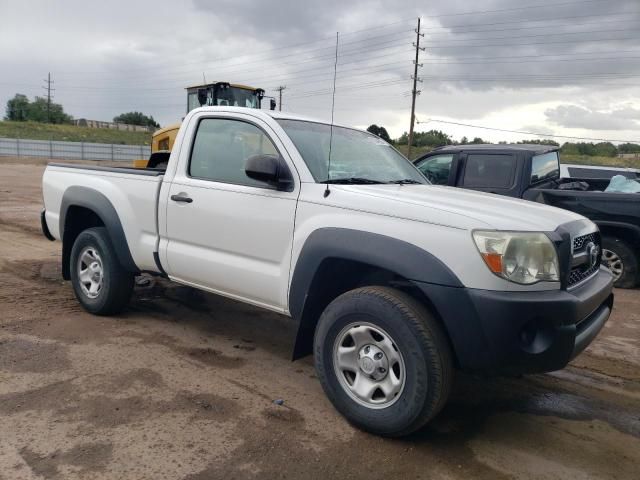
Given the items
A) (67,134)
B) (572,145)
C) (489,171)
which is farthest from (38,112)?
(489,171)

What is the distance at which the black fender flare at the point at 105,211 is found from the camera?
4.89 metres

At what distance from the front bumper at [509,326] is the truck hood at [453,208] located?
369mm

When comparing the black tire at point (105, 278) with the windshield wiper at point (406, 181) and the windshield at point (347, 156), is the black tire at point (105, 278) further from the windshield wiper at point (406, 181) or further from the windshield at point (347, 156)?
the windshield wiper at point (406, 181)

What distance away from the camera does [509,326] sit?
288cm

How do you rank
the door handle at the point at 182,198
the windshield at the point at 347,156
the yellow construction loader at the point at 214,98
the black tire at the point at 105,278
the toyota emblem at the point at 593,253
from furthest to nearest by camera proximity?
the yellow construction loader at the point at 214,98, the black tire at the point at 105,278, the door handle at the point at 182,198, the windshield at the point at 347,156, the toyota emblem at the point at 593,253

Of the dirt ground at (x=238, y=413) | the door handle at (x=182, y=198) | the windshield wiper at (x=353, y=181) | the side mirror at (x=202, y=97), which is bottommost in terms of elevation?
the dirt ground at (x=238, y=413)

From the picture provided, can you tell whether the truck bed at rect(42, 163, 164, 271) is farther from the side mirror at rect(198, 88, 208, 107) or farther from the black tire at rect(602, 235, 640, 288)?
the side mirror at rect(198, 88, 208, 107)

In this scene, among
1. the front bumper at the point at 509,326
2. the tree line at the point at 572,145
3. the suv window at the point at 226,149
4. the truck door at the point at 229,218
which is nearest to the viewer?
the front bumper at the point at 509,326

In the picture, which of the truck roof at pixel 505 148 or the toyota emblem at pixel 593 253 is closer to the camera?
the toyota emblem at pixel 593 253

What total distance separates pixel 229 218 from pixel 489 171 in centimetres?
461

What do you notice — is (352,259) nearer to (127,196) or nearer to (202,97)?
(127,196)

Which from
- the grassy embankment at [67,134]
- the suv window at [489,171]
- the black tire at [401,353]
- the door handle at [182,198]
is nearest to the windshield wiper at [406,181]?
the black tire at [401,353]

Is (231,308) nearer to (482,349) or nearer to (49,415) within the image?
(49,415)

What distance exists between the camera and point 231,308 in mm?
5879
